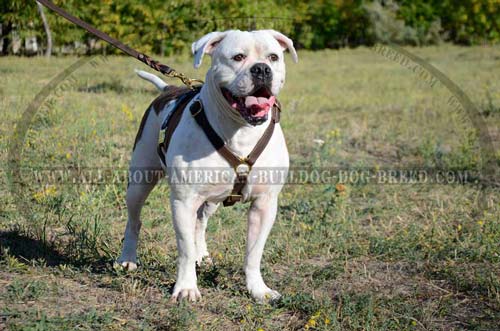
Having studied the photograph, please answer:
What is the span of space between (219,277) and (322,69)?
20.5 metres

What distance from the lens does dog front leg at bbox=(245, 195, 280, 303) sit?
3.80 metres

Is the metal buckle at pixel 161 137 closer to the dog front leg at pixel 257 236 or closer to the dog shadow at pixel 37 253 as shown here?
the dog front leg at pixel 257 236

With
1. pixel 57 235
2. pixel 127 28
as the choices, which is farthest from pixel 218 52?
pixel 127 28

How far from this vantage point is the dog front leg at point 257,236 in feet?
12.5

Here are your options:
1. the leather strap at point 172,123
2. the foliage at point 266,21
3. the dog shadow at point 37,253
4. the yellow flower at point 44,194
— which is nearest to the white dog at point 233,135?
the leather strap at point 172,123

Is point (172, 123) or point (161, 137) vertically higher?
point (172, 123)

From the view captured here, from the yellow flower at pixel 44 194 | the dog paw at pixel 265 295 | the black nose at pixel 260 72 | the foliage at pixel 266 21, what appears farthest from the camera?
the foliage at pixel 266 21

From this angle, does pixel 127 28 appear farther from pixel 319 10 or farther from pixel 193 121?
pixel 319 10

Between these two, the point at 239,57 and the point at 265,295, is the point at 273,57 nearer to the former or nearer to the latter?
the point at 239,57

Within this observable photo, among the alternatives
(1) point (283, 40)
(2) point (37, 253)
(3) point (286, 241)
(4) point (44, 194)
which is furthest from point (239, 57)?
(4) point (44, 194)

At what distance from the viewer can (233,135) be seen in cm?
362

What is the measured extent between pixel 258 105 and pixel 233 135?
1.00ft

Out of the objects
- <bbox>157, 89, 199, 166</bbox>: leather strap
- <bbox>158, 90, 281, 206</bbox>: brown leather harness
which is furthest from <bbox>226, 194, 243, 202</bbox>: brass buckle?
<bbox>157, 89, 199, 166</bbox>: leather strap

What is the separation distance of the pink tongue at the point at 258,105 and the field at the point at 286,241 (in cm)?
115
